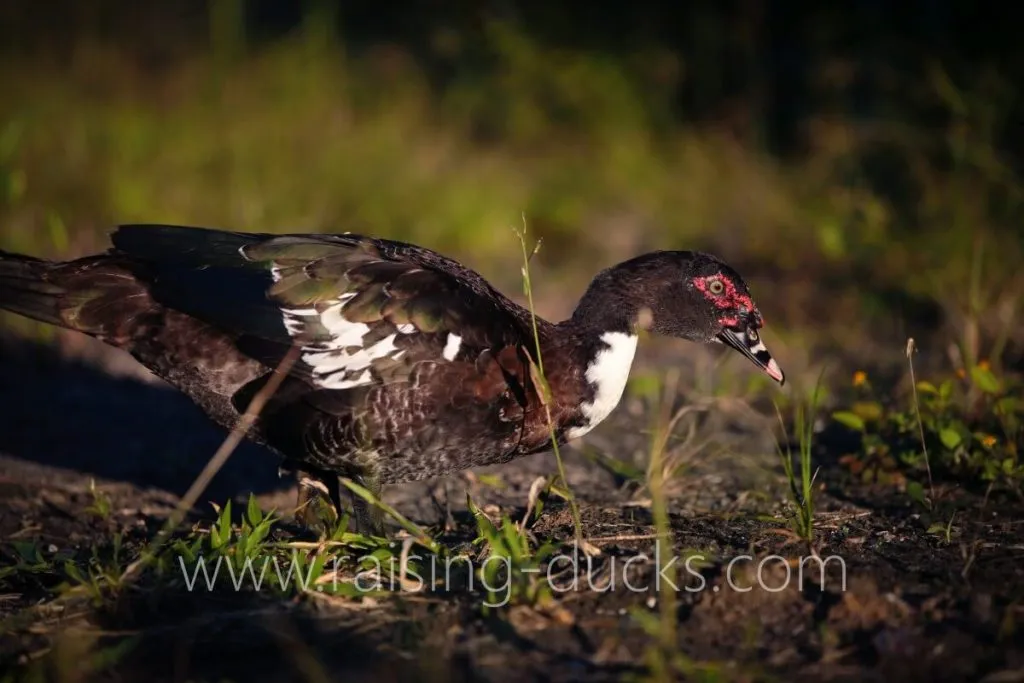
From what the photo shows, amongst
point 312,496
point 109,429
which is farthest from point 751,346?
point 109,429

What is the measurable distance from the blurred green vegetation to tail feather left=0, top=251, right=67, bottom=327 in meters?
1.85

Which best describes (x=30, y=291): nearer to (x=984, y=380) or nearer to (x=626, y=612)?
(x=626, y=612)

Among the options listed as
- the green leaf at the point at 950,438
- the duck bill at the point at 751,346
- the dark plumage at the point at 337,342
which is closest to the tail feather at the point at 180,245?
the dark plumage at the point at 337,342

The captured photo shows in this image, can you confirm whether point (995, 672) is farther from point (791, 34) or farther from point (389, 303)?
point (791, 34)

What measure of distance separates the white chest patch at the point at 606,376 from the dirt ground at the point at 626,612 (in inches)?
11.8

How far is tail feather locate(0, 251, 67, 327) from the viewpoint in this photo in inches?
147

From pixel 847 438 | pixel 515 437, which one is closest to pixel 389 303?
pixel 515 437

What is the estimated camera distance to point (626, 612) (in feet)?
9.95

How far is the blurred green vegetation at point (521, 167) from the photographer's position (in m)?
6.16

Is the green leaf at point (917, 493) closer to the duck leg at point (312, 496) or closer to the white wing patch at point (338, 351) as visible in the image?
the white wing patch at point (338, 351)

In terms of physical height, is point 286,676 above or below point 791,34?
below

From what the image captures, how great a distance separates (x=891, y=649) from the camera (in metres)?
2.81

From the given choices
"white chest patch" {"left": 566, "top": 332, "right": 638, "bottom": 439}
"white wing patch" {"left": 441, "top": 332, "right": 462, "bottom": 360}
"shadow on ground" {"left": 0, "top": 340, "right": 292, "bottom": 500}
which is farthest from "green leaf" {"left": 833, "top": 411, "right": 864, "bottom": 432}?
"shadow on ground" {"left": 0, "top": 340, "right": 292, "bottom": 500}

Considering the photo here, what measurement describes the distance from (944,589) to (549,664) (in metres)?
1.02
